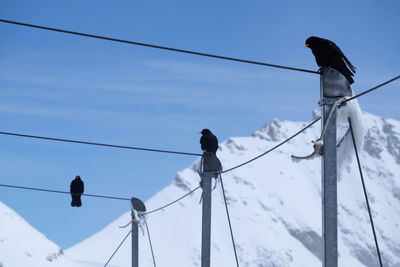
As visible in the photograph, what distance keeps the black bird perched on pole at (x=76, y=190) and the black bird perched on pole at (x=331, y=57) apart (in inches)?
563

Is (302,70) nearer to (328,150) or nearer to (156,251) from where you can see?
(328,150)

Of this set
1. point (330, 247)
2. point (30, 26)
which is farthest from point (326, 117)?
point (30, 26)

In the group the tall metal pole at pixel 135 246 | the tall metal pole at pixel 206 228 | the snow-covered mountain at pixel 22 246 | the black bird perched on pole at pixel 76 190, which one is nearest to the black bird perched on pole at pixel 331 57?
the tall metal pole at pixel 206 228

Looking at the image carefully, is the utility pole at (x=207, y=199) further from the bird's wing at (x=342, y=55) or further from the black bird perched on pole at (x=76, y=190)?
the black bird perched on pole at (x=76, y=190)

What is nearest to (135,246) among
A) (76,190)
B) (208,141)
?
(76,190)

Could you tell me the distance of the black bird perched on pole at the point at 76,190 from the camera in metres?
21.5

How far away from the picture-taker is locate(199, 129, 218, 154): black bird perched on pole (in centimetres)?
1398

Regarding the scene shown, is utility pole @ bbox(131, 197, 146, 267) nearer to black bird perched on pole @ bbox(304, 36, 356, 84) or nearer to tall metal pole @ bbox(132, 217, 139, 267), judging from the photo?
tall metal pole @ bbox(132, 217, 139, 267)

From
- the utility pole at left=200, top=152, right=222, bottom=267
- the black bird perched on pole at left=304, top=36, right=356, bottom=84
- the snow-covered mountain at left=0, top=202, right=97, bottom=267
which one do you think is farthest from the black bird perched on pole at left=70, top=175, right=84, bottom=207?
the snow-covered mountain at left=0, top=202, right=97, bottom=267

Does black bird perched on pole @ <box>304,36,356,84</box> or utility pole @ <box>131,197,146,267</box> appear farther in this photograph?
utility pole @ <box>131,197,146,267</box>

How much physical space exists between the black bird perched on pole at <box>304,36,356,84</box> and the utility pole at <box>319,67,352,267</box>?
82 millimetres

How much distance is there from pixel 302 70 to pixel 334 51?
500mm

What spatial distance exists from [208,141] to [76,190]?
9170mm

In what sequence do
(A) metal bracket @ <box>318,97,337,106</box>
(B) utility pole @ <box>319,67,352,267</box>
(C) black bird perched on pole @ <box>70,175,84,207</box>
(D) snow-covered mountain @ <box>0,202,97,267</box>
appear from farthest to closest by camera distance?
(D) snow-covered mountain @ <box>0,202,97,267</box> < (C) black bird perched on pole @ <box>70,175,84,207</box> < (A) metal bracket @ <box>318,97,337,106</box> < (B) utility pole @ <box>319,67,352,267</box>
